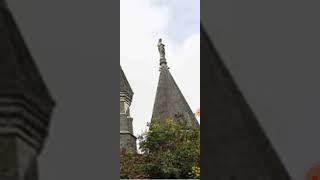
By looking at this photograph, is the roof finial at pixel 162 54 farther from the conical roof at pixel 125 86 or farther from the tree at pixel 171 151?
the tree at pixel 171 151

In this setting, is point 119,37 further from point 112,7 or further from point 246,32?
point 246,32

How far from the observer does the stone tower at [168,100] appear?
60.9ft

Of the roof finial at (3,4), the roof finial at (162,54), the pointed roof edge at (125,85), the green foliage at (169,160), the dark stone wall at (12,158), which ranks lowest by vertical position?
the dark stone wall at (12,158)

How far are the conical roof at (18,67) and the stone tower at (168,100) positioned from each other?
14511mm

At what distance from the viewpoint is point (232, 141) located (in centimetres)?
265

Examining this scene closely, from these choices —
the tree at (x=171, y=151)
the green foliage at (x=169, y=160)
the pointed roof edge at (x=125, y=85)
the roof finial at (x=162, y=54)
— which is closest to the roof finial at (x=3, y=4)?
the green foliage at (x=169, y=160)

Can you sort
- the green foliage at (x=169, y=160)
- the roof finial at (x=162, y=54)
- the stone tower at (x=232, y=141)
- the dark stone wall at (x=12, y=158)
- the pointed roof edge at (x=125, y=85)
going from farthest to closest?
1. the roof finial at (x=162, y=54)
2. the pointed roof edge at (x=125, y=85)
3. the green foliage at (x=169, y=160)
4. the stone tower at (x=232, y=141)
5. the dark stone wall at (x=12, y=158)

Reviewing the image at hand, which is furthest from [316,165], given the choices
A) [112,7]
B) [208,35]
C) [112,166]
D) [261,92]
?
[112,7]

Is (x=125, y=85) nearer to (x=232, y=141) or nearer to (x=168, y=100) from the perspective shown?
(x=168, y=100)

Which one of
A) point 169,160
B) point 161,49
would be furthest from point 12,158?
point 161,49

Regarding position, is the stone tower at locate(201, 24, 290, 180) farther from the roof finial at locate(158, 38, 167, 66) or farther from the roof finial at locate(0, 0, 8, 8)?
the roof finial at locate(158, 38, 167, 66)

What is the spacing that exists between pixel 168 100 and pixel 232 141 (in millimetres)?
17212

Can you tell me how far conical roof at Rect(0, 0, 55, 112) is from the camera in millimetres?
2438

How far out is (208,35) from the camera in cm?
276
